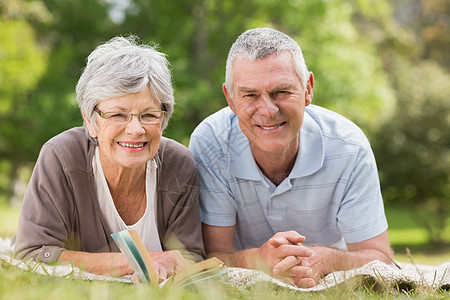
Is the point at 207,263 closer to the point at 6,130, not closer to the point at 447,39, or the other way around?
the point at 6,130

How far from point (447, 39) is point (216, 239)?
31629 millimetres

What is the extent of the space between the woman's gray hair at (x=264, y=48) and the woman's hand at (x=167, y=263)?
1080 mm

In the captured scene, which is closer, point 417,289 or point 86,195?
point 417,289

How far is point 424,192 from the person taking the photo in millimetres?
17891

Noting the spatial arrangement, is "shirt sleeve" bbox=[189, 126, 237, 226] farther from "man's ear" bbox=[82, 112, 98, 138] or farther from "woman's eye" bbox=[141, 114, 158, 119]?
"man's ear" bbox=[82, 112, 98, 138]

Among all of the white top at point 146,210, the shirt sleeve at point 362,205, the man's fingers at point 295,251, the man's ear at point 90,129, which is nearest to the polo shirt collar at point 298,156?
the shirt sleeve at point 362,205

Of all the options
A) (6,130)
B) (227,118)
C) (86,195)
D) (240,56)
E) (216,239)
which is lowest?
(6,130)

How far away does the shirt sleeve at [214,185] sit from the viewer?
353 centimetres

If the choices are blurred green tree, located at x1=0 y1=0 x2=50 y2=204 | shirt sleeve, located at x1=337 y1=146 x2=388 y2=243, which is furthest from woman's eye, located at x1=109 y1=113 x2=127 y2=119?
blurred green tree, located at x1=0 y1=0 x2=50 y2=204

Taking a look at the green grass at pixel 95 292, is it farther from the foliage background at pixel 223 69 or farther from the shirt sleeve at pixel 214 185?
the foliage background at pixel 223 69

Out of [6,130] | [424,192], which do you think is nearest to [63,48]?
[6,130]

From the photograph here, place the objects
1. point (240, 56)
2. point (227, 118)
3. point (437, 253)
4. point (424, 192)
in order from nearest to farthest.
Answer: point (240, 56)
point (227, 118)
point (437, 253)
point (424, 192)

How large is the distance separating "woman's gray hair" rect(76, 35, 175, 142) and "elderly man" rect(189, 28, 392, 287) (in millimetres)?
456

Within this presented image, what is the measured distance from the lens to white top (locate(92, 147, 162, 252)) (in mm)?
3232
